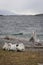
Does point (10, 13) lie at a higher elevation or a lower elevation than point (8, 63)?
higher

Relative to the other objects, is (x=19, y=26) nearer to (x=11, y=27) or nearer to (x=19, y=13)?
(x=11, y=27)

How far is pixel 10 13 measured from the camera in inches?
320

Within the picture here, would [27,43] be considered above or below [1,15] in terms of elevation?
below

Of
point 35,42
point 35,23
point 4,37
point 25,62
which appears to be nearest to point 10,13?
point 4,37

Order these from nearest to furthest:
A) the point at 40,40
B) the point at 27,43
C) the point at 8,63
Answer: the point at 8,63 → the point at 27,43 → the point at 40,40

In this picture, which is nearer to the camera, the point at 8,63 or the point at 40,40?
the point at 8,63

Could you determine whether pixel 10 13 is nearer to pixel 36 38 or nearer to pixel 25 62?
pixel 36 38

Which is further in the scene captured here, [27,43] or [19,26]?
[19,26]

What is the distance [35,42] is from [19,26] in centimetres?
244

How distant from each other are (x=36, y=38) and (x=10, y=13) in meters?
1.46

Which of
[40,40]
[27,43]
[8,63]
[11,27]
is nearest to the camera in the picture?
[8,63]

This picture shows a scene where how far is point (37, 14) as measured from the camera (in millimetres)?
8211

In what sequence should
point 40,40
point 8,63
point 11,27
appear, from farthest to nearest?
1. point 11,27
2. point 40,40
3. point 8,63

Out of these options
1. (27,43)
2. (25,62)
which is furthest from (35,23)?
(25,62)
